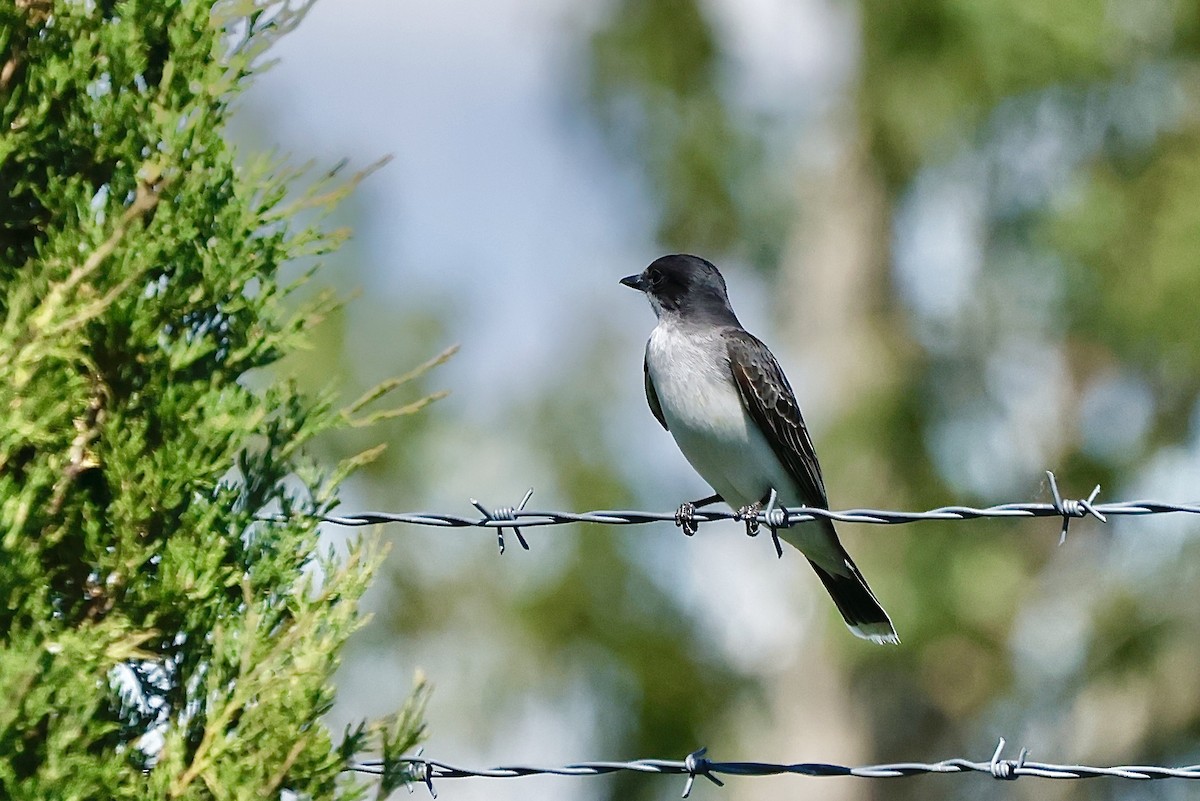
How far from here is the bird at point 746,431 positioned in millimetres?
7109

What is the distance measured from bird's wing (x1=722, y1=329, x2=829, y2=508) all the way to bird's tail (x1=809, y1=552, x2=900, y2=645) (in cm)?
46

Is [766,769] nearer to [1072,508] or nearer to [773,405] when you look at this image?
[1072,508]

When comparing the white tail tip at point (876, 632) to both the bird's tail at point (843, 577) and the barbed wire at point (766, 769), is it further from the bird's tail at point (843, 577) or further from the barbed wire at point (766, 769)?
the barbed wire at point (766, 769)

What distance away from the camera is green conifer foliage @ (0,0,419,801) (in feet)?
13.2

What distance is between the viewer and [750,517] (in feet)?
20.3

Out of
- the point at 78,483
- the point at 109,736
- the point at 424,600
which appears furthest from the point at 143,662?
the point at 424,600

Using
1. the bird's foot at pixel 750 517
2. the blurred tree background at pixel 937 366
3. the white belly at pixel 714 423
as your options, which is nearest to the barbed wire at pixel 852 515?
the bird's foot at pixel 750 517

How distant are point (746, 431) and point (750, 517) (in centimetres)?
103

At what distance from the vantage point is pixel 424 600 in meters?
24.9

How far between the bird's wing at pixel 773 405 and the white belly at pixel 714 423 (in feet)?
0.14

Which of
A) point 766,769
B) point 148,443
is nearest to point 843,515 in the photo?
point 766,769

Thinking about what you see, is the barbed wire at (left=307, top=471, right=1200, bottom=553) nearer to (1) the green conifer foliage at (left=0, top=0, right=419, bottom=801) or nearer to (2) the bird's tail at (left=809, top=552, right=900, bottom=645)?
(1) the green conifer foliage at (left=0, top=0, right=419, bottom=801)

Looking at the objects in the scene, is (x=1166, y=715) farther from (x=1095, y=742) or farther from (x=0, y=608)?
(x=0, y=608)

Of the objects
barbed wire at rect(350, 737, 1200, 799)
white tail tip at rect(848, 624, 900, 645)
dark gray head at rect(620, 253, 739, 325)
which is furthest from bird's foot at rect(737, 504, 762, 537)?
barbed wire at rect(350, 737, 1200, 799)
